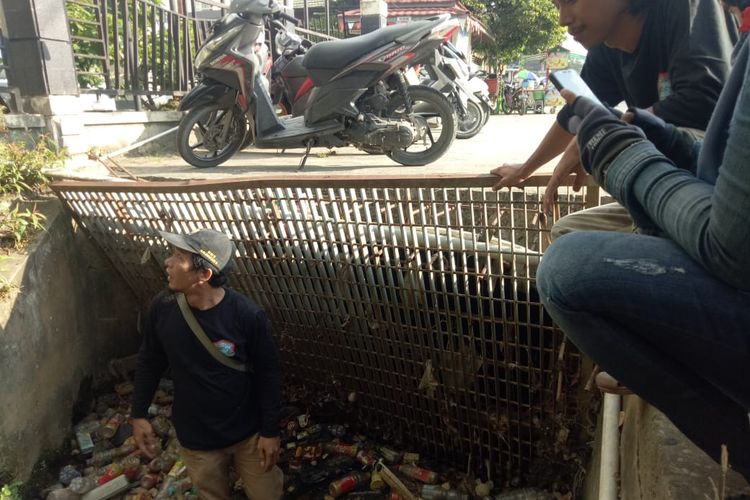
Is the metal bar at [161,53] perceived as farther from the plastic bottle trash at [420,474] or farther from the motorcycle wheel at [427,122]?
the plastic bottle trash at [420,474]

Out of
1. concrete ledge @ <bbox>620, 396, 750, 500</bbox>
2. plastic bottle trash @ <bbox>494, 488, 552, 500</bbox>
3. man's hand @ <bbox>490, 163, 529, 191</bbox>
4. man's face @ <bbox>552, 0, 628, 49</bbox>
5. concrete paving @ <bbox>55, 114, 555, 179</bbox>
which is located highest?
man's face @ <bbox>552, 0, 628, 49</bbox>

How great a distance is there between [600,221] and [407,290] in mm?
1156

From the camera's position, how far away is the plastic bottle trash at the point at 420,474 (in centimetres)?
328

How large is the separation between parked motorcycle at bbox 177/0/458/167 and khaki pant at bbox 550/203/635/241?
8.94 ft

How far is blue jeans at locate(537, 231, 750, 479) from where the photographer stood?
0.96 meters

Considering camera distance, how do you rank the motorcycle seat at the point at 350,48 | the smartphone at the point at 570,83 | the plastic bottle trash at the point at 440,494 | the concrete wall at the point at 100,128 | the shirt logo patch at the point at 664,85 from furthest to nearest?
the concrete wall at the point at 100,128, the motorcycle seat at the point at 350,48, the plastic bottle trash at the point at 440,494, the shirt logo patch at the point at 664,85, the smartphone at the point at 570,83

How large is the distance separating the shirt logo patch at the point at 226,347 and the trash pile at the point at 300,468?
3.41 ft

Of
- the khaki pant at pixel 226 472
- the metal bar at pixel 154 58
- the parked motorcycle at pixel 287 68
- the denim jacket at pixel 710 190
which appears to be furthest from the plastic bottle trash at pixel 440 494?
the metal bar at pixel 154 58

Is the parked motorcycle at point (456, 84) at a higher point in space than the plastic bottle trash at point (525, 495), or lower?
higher

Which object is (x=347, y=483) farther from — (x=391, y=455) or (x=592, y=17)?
(x=592, y=17)

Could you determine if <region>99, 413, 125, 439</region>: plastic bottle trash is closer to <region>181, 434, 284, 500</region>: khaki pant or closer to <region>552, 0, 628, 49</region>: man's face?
<region>181, 434, 284, 500</region>: khaki pant

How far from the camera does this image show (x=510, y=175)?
206 centimetres

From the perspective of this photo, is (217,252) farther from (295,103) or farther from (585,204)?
(295,103)

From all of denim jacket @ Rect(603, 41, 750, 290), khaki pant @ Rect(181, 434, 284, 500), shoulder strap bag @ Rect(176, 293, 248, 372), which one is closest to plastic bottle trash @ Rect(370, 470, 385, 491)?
khaki pant @ Rect(181, 434, 284, 500)
